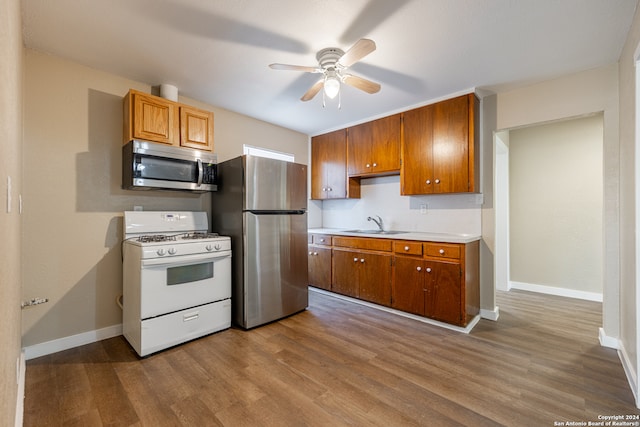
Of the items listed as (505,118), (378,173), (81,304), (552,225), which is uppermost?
(505,118)

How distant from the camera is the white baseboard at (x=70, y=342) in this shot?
2.22 meters

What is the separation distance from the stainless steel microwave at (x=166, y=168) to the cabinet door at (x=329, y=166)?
6.01ft

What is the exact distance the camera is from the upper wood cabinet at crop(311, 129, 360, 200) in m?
4.14

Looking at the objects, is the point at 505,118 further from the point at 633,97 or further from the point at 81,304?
the point at 81,304

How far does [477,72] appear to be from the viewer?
2619mm

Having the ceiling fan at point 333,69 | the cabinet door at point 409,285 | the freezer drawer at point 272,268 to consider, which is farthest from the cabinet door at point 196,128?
the cabinet door at point 409,285

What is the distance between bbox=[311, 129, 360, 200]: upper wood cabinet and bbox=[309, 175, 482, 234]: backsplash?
260 millimetres

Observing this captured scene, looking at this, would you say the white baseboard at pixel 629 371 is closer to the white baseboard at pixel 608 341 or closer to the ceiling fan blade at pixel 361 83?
the white baseboard at pixel 608 341

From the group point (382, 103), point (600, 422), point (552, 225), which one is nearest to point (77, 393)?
point (600, 422)

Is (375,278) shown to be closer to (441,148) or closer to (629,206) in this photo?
(441,148)

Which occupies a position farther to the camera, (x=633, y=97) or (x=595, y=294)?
(x=595, y=294)

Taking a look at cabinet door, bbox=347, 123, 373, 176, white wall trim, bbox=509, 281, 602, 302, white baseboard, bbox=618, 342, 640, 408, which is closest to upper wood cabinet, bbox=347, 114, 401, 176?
cabinet door, bbox=347, 123, 373, 176

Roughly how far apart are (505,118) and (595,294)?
8.83 ft

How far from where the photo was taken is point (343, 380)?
1927mm
